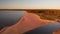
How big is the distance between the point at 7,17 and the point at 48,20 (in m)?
0.50

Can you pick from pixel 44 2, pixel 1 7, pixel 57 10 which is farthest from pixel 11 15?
pixel 57 10

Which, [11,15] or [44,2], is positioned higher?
[44,2]

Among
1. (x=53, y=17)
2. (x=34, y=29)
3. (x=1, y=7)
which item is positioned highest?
(x=1, y=7)

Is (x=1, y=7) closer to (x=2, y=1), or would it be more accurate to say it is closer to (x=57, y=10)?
(x=2, y=1)

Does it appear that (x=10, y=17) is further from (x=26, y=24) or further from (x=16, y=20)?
(x=26, y=24)

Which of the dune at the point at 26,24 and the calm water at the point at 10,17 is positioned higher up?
the calm water at the point at 10,17

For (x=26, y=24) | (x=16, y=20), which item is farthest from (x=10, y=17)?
(x=26, y=24)

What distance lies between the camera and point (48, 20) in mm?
1386

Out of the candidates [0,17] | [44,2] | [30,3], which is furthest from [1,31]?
[44,2]

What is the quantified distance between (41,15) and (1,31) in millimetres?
518

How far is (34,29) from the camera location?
136cm

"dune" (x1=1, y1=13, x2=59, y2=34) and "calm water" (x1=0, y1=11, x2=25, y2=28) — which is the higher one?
"calm water" (x1=0, y1=11, x2=25, y2=28)

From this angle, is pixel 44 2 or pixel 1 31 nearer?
pixel 1 31

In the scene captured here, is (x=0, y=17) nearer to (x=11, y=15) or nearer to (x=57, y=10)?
(x=11, y=15)
